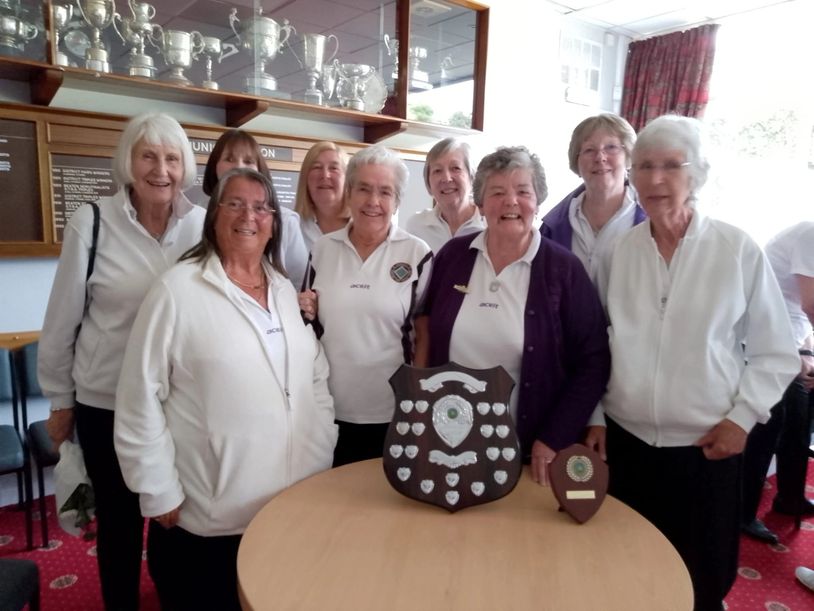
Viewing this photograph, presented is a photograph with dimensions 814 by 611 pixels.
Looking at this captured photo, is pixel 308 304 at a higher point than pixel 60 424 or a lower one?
higher

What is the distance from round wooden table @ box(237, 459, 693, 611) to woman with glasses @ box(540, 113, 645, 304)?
3.05 feet

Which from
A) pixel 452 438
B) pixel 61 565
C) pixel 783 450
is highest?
pixel 452 438

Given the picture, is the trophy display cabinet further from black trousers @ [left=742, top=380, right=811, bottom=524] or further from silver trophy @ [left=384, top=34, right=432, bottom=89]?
black trousers @ [left=742, top=380, right=811, bottom=524]

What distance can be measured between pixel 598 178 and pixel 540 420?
90 centimetres

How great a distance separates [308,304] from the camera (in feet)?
5.55

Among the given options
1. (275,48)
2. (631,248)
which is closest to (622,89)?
(275,48)

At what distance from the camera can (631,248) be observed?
5.34 ft

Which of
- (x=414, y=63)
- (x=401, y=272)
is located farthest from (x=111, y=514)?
(x=414, y=63)

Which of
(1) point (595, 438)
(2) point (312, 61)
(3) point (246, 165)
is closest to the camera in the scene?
(1) point (595, 438)

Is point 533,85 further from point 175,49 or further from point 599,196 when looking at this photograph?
point 599,196

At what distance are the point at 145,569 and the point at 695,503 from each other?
2.10 m

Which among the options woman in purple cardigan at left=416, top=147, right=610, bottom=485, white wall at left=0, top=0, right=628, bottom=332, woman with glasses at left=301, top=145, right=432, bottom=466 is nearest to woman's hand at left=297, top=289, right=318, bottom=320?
woman with glasses at left=301, top=145, right=432, bottom=466

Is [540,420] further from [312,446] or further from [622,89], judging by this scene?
[622,89]

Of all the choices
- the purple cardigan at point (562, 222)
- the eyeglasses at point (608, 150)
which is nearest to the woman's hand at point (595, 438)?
the purple cardigan at point (562, 222)
